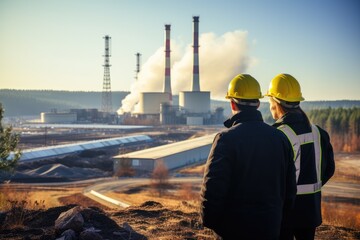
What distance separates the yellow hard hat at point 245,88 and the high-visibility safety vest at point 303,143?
53cm

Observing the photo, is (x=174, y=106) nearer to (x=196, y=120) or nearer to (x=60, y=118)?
(x=196, y=120)

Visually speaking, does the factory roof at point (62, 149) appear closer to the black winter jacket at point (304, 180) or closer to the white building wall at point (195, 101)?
the white building wall at point (195, 101)

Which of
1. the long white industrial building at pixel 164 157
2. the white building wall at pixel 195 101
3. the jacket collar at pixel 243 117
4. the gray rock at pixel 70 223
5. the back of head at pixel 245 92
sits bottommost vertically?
the long white industrial building at pixel 164 157

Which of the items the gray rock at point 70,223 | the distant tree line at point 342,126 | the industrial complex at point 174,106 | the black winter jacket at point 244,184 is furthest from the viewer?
the industrial complex at point 174,106

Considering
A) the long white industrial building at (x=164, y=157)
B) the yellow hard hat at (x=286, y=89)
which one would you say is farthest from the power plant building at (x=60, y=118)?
the yellow hard hat at (x=286, y=89)

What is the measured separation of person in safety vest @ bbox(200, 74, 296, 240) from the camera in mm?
2998

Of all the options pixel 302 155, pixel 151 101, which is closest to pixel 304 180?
pixel 302 155

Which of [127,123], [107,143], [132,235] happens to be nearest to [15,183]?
[107,143]

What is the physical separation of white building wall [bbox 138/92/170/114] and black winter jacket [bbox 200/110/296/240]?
7580 cm

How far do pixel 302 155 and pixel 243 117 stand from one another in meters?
0.89

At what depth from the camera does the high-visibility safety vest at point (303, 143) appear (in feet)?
12.4

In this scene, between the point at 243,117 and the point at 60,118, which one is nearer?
the point at 243,117

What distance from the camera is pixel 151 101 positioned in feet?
269

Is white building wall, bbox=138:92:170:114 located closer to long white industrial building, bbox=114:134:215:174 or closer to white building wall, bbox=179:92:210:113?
white building wall, bbox=179:92:210:113
